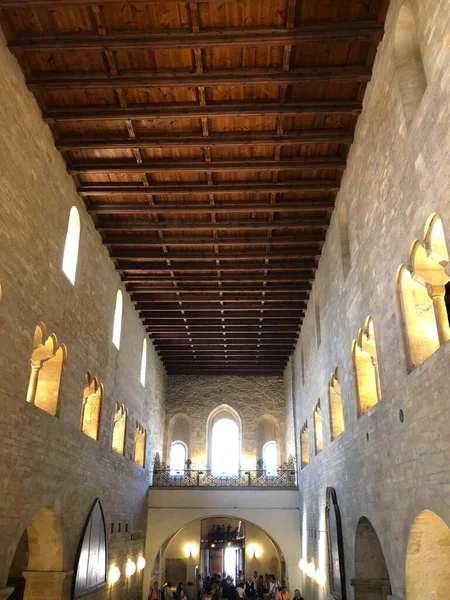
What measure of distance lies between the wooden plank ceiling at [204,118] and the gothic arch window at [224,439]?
1001 centimetres

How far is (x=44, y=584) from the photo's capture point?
388 inches

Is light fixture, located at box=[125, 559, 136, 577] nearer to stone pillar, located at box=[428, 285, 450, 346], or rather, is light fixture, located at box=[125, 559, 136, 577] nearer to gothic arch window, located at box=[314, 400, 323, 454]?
gothic arch window, located at box=[314, 400, 323, 454]

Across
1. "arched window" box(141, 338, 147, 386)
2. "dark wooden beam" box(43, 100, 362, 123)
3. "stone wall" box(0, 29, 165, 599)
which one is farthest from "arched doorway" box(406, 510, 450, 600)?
"arched window" box(141, 338, 147, 386)

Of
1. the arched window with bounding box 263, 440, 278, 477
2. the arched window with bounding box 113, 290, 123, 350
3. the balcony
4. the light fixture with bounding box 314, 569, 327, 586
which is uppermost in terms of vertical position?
the arched window with bounding box 113, 290, 123, 350

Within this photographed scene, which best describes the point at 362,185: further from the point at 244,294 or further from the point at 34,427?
the point at 244,294

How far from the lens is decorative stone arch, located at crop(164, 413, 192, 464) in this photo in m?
24.0

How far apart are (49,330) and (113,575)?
7831mm

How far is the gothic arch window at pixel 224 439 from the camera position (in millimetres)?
23875

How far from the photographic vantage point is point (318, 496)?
14.5 meters

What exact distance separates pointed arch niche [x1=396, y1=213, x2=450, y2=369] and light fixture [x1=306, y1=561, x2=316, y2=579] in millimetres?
11017

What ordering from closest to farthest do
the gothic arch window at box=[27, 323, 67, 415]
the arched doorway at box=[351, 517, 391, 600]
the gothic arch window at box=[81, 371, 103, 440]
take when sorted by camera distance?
the arched doorway at box=[351, 517, 391, 600] < the gothic arch window at box=[27, 323, 67, 415] < the gothic arch window at box=[81, 371, 103, 440]

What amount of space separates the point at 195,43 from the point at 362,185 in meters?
3.65

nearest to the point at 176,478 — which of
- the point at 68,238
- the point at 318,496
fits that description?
the point at 318,496

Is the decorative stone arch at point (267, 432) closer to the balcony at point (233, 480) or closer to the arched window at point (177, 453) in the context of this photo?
the balcony at point (233, 480)
